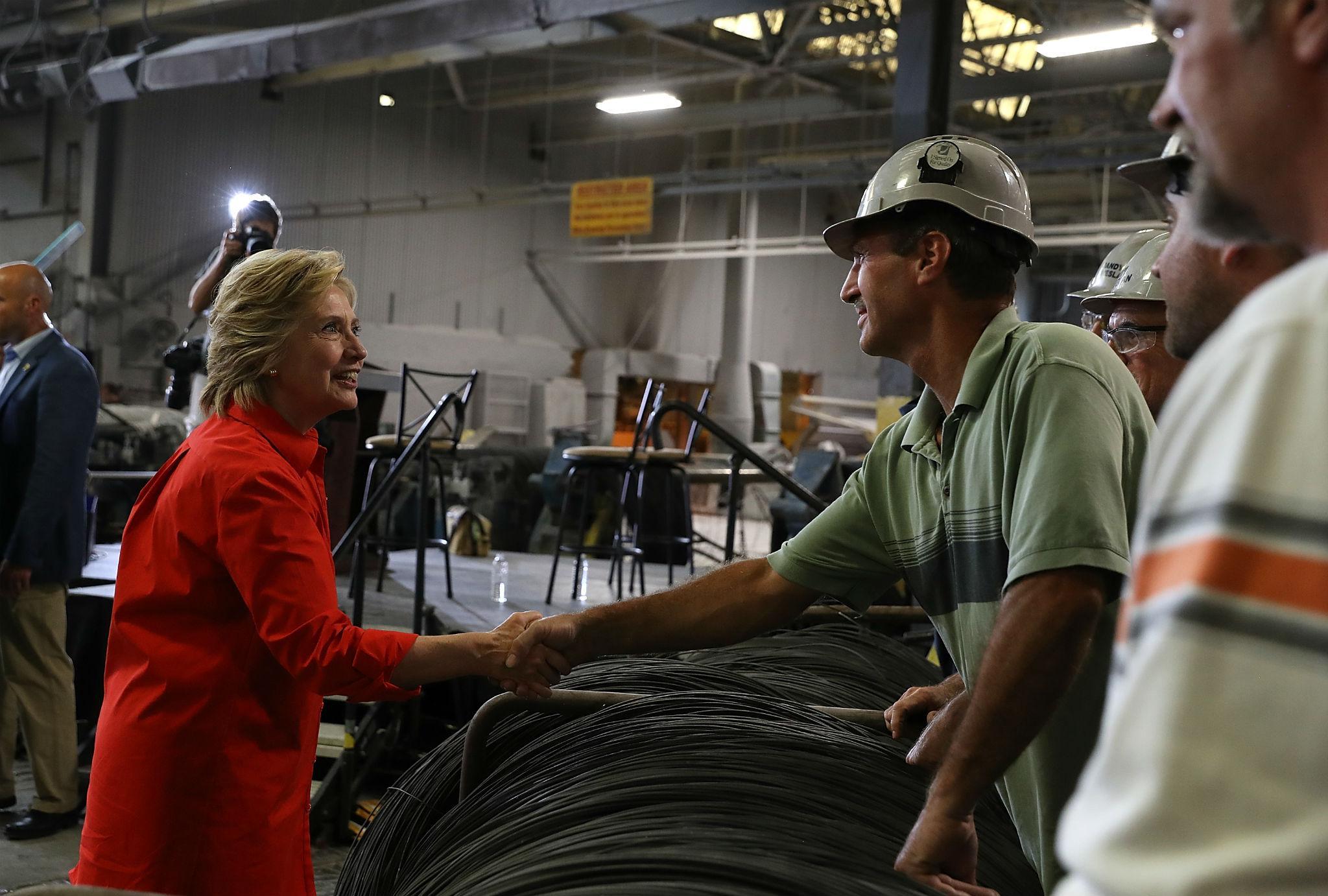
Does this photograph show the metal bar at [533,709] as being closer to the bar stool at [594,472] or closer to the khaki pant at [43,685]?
the khaki pant at [43,685]

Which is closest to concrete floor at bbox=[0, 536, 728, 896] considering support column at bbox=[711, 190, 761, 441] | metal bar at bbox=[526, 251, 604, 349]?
support column at bbox=[711, 190, 761, 441]

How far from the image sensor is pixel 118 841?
5.71 feet

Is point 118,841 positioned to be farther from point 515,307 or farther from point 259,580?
point 515,307

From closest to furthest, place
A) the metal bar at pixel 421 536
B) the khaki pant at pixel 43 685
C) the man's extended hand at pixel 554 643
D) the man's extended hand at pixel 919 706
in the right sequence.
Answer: the man's extended hand at pixel 919 706, the man's extended hand at pixel 554 643, the khaki pant at pixel 43 685, the metal bar at pixel 421 536

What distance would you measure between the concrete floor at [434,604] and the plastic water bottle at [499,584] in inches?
1.6

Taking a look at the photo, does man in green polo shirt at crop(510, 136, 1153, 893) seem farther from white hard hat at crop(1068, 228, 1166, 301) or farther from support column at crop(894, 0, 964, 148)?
support column at crop(894, 0, 964, 148)

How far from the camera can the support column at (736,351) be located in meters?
21.3

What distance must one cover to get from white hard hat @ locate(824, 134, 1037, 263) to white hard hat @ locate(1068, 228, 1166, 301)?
4.20 ft

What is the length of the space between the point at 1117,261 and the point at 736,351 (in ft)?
59.6

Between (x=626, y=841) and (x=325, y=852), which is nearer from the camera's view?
(x=626, y=841)

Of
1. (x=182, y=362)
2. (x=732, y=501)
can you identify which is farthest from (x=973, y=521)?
(x=182, y=362)

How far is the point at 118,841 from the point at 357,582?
3342 mm

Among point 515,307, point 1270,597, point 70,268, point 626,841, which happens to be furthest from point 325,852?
point 515,307

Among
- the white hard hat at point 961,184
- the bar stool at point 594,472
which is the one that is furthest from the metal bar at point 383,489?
the white hard hat at point 961,184
